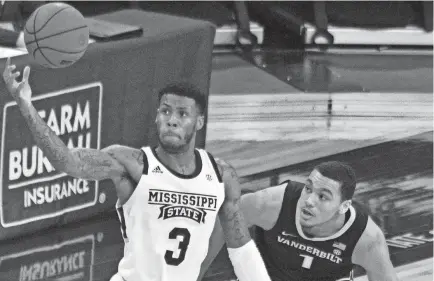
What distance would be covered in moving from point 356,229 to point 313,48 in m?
7.00

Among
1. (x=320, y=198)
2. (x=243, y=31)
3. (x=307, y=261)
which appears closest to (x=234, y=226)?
(x=320, y=198)

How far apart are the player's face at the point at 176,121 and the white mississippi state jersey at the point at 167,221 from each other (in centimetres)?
15

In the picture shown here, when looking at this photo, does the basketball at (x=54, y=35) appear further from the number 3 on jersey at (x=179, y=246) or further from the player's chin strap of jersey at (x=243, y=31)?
the player's chin strap of jersey at (x=243, y=31)

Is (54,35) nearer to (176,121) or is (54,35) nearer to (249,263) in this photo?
(176,121)

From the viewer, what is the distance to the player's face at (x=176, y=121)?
5.14 meters

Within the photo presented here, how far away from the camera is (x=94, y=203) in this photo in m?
8.23

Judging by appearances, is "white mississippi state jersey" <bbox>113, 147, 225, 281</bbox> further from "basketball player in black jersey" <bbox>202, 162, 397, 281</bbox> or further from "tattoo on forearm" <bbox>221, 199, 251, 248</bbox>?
"basketball player in black jersey" <bbox>202, 162, 397, 281</bbox>

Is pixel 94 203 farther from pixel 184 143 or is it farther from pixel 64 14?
pixel 184 143

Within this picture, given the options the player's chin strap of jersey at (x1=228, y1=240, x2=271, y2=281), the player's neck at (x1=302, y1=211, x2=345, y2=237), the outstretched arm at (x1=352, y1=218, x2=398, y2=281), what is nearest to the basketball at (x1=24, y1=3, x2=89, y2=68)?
the player's chin strap of jersey at (x1=228, y1=240, x2=271, y2=281)

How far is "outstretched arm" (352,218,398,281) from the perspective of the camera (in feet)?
18.9

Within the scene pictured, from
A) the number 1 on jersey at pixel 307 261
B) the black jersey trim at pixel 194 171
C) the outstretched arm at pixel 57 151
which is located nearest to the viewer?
the outstretched arm at pixel 57 151

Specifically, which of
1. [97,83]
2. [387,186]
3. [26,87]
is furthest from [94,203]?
[26,87]

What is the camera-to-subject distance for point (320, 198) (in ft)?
Result: 18.6

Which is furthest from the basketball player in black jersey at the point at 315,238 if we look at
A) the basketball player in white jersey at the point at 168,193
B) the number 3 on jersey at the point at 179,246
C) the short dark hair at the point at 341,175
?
the number 3 on jersey at the point at 179,246
